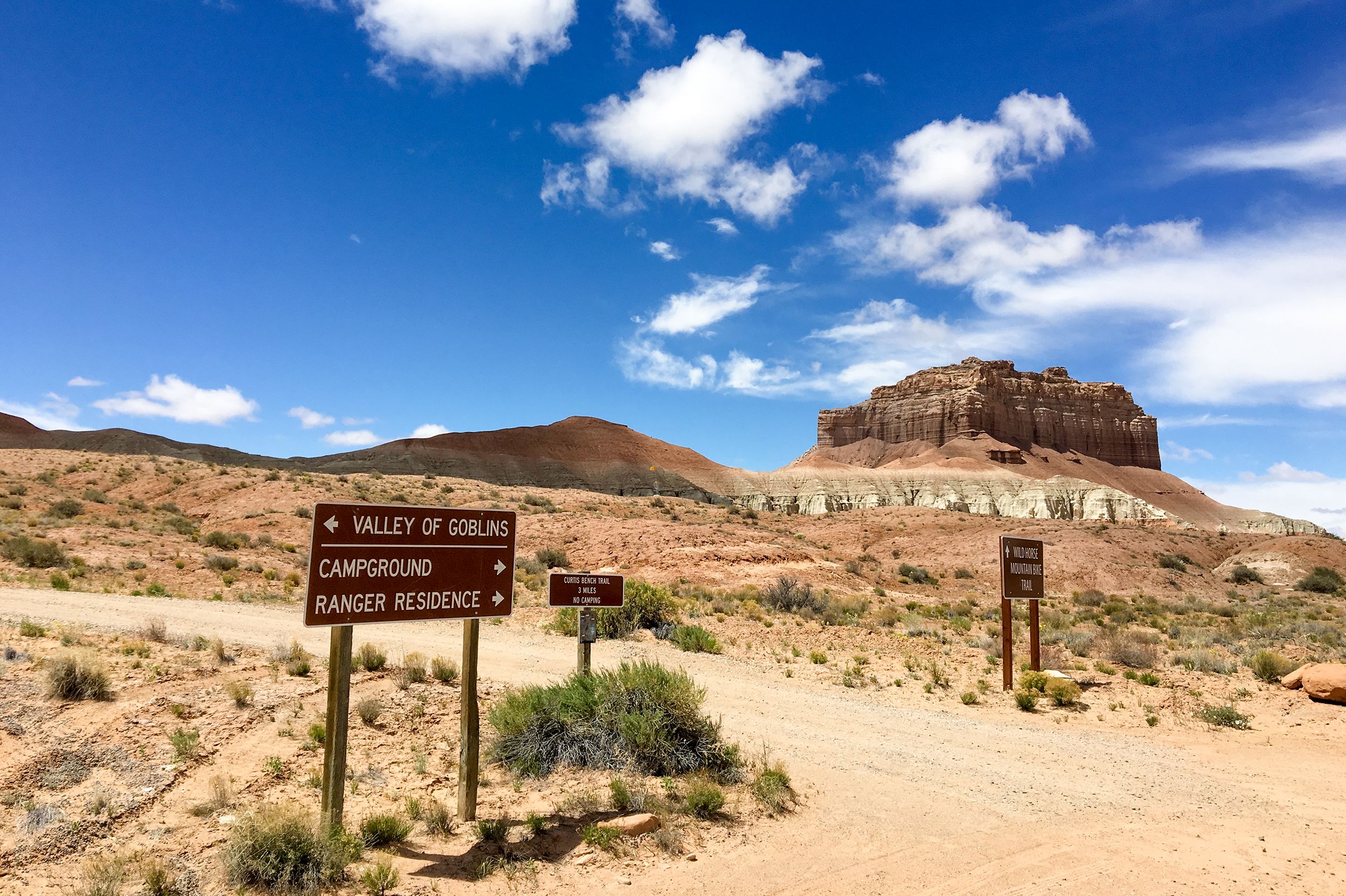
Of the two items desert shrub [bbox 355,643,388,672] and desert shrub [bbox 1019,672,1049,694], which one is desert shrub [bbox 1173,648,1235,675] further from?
Answer: desert shrub [bbox 355,643,388,672]

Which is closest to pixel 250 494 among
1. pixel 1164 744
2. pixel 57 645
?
pixel 57 645

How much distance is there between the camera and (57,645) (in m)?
9.86

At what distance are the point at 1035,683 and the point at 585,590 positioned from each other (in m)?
7.61

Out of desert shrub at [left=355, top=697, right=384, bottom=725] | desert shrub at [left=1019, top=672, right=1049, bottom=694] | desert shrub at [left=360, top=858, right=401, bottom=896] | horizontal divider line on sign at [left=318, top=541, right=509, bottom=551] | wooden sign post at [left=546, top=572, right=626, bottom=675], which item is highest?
horizontal divider line on sign at [left=318, top=541, right=509, bottom=551]

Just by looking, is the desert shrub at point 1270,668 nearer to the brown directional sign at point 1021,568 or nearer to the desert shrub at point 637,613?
the brown directional sign at point 1021,568

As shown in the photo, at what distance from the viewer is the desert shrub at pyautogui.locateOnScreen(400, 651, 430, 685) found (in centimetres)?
989

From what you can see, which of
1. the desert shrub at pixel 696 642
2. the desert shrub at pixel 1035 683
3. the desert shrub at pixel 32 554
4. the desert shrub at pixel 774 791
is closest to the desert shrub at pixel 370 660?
the desert shrub at pixel 774 791

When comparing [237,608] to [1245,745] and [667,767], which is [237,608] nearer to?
[667,767]

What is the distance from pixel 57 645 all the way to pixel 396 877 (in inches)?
316

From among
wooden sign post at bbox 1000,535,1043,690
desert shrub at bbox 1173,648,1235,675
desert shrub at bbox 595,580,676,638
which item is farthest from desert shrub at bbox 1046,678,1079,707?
desert shrub at bbox 595,580,676,638

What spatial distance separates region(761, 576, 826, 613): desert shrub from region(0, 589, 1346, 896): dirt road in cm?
918

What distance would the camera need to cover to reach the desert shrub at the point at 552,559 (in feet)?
95.6

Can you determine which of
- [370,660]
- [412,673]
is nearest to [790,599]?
[412,673]

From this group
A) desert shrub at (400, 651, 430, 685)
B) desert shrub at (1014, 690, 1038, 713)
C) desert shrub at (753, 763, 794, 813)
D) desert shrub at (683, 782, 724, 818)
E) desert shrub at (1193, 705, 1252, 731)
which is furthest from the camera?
desert shrub at (1014, 690, 1038, 713)
